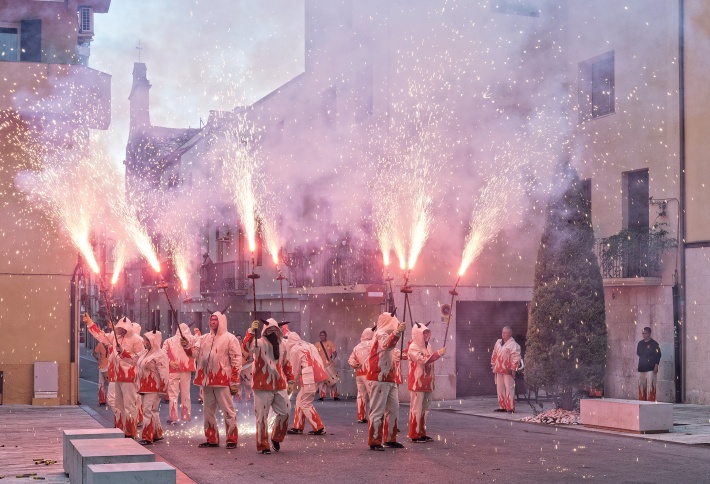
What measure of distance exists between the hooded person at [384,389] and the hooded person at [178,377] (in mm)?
4790

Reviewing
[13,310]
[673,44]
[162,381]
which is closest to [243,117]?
[13,310]

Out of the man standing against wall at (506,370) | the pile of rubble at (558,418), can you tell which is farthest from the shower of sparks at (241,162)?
the pile of rubble at (558,418)

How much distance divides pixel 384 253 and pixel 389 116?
9.95 feet

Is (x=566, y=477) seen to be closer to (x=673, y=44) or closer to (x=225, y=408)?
(x=225, y=408)

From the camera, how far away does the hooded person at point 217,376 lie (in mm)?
13836

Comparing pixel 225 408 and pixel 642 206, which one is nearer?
pixel 225 408

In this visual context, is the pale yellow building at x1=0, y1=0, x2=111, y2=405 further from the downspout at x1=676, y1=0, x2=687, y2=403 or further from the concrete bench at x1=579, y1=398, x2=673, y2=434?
the downspout at x1=676, y1=0, x2=687, y2=403

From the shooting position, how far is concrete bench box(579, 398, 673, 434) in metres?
15.1

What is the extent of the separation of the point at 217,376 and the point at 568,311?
616cm

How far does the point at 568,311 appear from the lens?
56.4 ft

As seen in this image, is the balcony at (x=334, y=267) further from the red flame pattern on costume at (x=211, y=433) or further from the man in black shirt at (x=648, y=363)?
the red flame pattern on costume at (x=211, y=433)

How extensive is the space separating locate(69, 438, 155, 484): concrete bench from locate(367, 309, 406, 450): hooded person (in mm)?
3958

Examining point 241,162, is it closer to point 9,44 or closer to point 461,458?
point 9,44

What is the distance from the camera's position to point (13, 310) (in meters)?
21.4
